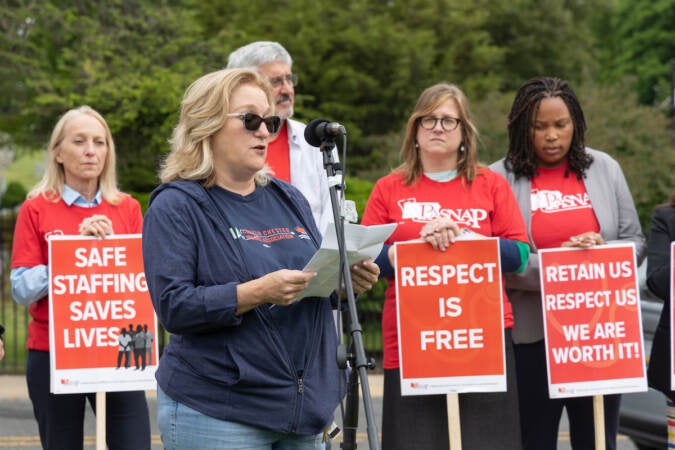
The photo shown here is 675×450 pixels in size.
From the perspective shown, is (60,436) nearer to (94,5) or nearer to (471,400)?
(471,400)

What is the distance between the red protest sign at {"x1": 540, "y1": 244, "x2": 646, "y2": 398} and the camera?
16.8ft

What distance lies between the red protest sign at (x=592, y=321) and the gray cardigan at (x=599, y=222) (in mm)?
117

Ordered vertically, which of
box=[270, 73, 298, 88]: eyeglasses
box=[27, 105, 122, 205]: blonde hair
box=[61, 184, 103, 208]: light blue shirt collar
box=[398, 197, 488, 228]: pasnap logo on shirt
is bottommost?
box=[398, 197, 488, 228]: pasnap logo on shirt

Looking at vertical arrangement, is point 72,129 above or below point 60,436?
above

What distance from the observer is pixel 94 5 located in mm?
18453

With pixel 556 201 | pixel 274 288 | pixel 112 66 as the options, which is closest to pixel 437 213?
pixel 556 201

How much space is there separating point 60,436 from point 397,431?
1.60 metres

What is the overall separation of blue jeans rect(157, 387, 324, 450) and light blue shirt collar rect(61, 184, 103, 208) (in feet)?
6.43

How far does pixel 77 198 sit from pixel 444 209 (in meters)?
1.82

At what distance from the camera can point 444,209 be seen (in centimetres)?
491

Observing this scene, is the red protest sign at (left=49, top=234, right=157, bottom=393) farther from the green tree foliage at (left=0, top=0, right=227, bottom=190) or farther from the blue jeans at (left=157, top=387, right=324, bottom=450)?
the green tree foliage at (left=0, top=0, right=227, bottom=190)

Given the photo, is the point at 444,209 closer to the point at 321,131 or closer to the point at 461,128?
the point at 461,128

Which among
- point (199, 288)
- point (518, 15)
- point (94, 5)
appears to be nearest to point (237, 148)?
point (199, 288)

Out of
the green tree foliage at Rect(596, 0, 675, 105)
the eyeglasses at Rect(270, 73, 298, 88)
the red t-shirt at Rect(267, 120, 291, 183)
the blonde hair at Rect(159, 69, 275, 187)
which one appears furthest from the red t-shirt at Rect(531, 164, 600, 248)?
the green tree foliage at Rect(596, 0, 675, 105)
